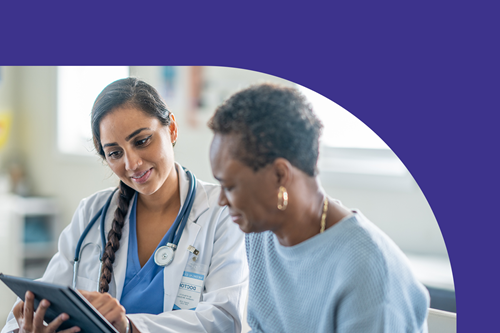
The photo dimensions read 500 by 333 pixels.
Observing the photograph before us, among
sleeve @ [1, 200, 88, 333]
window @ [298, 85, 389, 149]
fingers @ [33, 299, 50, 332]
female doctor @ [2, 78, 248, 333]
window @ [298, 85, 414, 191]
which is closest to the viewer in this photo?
fingers @ [33, 299, 50, 332]

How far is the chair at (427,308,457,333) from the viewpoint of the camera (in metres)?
1.26

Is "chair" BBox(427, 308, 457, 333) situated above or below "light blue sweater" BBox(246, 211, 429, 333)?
below

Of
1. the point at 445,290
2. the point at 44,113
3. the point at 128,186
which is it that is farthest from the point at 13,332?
the point at 44,113

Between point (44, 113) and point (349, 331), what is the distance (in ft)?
12.5

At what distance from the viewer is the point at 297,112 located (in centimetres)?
98

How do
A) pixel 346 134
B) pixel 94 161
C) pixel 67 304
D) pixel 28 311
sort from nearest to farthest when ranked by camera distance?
pixel 67 304 < pixel 28 311 < pixel 346 134 < pixel 94 161

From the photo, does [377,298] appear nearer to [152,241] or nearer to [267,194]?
[267,194]

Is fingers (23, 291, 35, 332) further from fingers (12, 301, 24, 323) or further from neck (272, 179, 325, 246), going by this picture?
neck (272, 179, 325, 246)

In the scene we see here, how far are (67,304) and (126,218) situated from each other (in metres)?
0.54

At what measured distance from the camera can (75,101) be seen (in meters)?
4.05

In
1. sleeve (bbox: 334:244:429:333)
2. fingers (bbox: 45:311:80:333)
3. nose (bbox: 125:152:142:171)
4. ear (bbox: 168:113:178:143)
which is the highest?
ear (bbox: 168:113:178:143)

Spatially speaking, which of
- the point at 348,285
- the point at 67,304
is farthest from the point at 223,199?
the point at 67,304

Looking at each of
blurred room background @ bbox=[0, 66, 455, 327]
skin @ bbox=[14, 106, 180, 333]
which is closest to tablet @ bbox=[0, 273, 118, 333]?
skin @ bbox=[14, 106, 180, 333]

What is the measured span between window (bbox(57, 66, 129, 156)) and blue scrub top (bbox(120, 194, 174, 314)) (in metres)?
2.67
